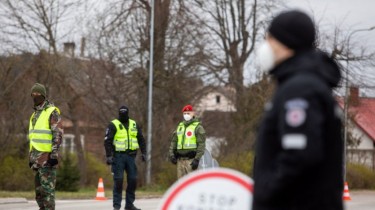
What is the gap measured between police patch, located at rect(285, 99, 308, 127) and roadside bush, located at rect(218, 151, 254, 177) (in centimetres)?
2644

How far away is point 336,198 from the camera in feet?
14.1

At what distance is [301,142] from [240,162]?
27415 millimetres

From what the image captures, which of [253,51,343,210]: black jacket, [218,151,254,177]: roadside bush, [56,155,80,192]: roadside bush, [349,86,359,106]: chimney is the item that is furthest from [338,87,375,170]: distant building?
[253,51,343,210]: black jacket

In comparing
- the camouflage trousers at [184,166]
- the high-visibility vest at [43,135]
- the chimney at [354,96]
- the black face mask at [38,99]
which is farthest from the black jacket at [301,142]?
the chimney at [354,96]

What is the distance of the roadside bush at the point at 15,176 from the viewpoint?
3103 cm

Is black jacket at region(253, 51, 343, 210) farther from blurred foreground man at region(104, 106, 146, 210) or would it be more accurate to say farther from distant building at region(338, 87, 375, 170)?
distant building at region(338, 87, 375, 170)

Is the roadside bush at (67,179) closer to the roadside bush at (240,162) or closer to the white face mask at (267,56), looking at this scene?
the roadside bush at (240,162)

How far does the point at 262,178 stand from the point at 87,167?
107ft

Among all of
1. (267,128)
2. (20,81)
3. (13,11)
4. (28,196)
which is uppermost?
(13,11)

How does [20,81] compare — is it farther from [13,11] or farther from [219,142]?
[219,142]

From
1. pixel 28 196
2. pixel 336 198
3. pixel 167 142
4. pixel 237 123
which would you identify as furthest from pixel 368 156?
pixel 336 198

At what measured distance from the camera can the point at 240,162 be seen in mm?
31375

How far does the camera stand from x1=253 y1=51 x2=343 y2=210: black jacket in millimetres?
4074

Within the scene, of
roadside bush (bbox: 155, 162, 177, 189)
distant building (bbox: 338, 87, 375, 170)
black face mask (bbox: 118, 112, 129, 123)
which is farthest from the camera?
distant building (bbox: 338, 87, 375, 170)
